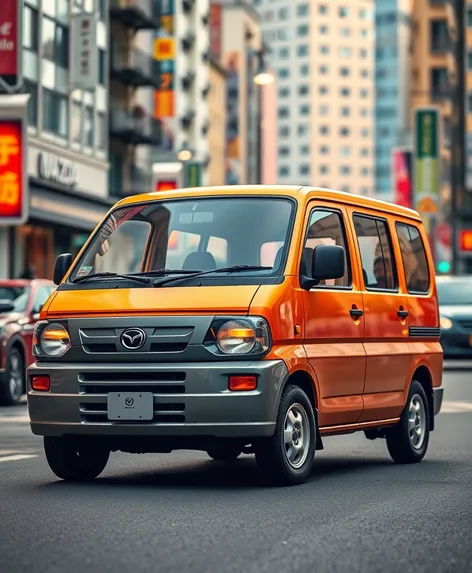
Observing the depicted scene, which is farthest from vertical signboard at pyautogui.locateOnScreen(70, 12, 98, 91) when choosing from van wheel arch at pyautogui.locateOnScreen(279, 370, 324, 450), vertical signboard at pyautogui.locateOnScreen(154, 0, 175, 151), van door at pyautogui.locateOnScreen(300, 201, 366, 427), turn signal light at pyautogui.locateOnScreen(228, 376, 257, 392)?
turn signal light at pyautogui.locateOnScreen(228, 376, 257, 392)

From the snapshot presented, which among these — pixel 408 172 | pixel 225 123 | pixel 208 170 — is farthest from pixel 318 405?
pixel 225 123

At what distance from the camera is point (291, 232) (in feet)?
34.2

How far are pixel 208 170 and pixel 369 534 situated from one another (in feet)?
315

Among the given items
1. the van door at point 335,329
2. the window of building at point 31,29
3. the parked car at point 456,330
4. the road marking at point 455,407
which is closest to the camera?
the van door at point 335,329

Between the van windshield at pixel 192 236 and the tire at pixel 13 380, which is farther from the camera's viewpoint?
the tire at pixel 13 380

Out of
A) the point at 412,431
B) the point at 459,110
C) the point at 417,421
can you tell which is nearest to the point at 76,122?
the point at 417,421

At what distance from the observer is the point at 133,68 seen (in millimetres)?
64688

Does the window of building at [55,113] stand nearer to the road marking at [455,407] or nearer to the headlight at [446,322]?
the headlight at [446,322]

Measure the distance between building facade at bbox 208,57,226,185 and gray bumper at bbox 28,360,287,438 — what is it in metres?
95.6

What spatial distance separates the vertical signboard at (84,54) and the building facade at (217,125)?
5573 centimetres

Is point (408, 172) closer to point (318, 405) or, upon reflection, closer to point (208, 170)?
point (208, 170)

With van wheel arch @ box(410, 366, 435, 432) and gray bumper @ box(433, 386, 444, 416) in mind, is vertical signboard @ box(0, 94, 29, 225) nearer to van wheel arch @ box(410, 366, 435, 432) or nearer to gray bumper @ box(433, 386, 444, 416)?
gray bumper @ box(433, 386, 444, 416)

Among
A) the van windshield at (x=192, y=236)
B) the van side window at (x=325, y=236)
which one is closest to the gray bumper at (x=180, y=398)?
the van windshield at (x=192, y=236)

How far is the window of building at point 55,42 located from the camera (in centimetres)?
4853
